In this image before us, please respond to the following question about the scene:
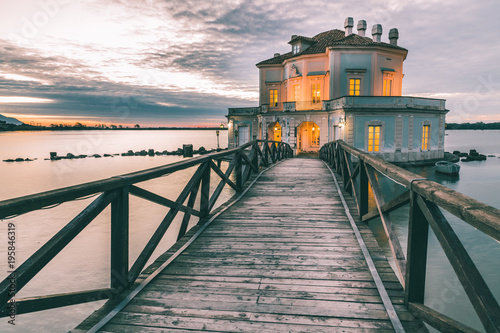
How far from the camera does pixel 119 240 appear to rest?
2.91 m

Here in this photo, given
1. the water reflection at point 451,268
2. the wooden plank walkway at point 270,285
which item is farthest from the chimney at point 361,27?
the wooden plank walkway at point 270,285

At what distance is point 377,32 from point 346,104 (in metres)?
10.5

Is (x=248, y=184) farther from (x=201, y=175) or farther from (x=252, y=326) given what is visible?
(x=252, y=326)

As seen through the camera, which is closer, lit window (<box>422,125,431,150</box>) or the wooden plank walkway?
the wooden plank walkway

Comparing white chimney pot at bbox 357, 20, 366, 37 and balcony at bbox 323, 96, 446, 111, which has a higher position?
white chimney pot at bbox 357, 20, 366, 37

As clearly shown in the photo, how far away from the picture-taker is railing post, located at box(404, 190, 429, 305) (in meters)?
2.41

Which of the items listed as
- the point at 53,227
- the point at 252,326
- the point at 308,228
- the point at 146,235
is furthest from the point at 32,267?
the point at 53,227

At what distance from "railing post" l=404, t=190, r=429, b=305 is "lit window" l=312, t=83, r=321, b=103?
2693cm

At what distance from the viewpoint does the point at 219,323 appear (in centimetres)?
246

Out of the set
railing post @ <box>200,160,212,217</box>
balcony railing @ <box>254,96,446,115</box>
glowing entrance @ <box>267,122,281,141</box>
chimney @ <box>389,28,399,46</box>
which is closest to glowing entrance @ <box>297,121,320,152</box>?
glowing entrance @ <box>267,122,281,141</box>

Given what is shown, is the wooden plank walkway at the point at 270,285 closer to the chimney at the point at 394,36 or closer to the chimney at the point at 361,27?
the chimney at the point at 361,27

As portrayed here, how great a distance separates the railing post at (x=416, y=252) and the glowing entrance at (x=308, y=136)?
2682cm

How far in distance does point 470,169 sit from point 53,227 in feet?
105

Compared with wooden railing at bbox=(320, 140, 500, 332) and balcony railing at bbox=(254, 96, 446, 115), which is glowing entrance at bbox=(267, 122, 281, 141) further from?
wooden railing at bbox=(320, 140, 500, 332)
